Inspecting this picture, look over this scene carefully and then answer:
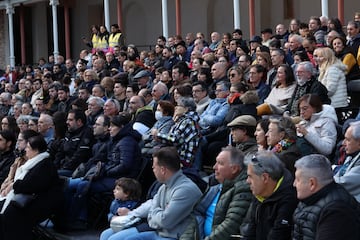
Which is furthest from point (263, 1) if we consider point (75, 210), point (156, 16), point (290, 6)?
point (75, 210)

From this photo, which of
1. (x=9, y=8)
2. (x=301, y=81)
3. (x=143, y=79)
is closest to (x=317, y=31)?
(x=143, y=79)

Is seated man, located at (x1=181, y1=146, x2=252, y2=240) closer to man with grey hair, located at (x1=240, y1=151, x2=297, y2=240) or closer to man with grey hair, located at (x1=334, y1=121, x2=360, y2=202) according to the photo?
man with grey hair, located at (x1=240, y1=151, x2=297, y2=240)

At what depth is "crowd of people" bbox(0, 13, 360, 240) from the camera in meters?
4.94

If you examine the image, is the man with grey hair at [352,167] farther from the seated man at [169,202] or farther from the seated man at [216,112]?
the seated man at [216,112]

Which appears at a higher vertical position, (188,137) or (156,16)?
(156,16)

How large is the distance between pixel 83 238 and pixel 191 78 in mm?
4062

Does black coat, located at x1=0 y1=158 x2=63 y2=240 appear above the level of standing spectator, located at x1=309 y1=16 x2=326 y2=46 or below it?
below

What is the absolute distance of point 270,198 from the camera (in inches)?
193

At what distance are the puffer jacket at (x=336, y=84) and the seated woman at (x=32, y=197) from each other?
3.53m

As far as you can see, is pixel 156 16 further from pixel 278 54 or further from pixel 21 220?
pixel 21 220

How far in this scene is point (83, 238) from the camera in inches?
299

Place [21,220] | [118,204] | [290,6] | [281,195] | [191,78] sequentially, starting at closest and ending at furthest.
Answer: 1. [281,195]
2. [118,204]
3. [21,220]
4. [191,78]
5. [290,6]

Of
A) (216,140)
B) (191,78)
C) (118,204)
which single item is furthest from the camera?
(191,78)

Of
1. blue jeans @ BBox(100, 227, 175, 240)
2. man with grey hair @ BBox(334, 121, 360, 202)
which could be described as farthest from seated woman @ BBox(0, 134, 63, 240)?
man with grey hair @ BBox(334, 121, 360, 202)
